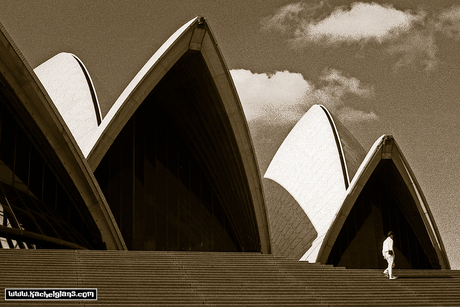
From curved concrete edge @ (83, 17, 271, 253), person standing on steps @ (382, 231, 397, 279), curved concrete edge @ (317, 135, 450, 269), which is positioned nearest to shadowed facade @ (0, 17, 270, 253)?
curved concrete edge @ (83, 17, 271, 253)

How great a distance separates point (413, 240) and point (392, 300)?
593 inches

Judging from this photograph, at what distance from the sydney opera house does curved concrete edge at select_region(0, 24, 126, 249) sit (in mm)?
29

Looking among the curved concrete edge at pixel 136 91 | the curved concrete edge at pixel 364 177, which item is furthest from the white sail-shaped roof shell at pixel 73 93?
the curved concrete edge at pixel 364 177

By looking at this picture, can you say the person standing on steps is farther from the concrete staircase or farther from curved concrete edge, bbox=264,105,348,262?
curved concrete edge, bbox=264,105,348,262

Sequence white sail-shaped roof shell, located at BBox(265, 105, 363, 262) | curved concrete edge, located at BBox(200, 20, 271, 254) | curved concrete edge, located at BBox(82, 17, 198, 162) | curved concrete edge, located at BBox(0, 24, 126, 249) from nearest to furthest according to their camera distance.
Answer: curved concrete edge, located at BBox(0, 24, 126, 249)
curved concrete edge, located at BBox(82, 17, 198, 162)
curved concrete edge, located at BBox(200, 20, 271, 254)
white sail-shaped roof shell, located at BBox(265, 105, 363, 262)

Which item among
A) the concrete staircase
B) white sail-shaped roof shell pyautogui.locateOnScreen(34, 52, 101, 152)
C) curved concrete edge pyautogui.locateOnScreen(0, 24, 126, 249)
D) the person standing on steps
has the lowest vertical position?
the concrete staircase

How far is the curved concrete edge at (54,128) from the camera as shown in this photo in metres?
15.3

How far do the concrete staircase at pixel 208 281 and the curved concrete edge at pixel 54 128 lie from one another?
4.83m

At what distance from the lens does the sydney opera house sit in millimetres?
16859

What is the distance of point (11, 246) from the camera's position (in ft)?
50.5

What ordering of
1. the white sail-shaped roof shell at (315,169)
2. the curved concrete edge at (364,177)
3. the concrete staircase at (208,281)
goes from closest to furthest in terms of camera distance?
the concrete staircase at (208,281) < the curved concrete edge at (364,177) < the white sail-shaped roof shell at (315,169)

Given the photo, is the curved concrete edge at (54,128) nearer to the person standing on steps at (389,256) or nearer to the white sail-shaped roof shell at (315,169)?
the person standing on steps at (389,256)

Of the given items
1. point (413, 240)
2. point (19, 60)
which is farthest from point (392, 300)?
point (413, 240)

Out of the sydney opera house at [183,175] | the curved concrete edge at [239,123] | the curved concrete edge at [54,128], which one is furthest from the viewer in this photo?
the curved concrete edge at [239,123]
